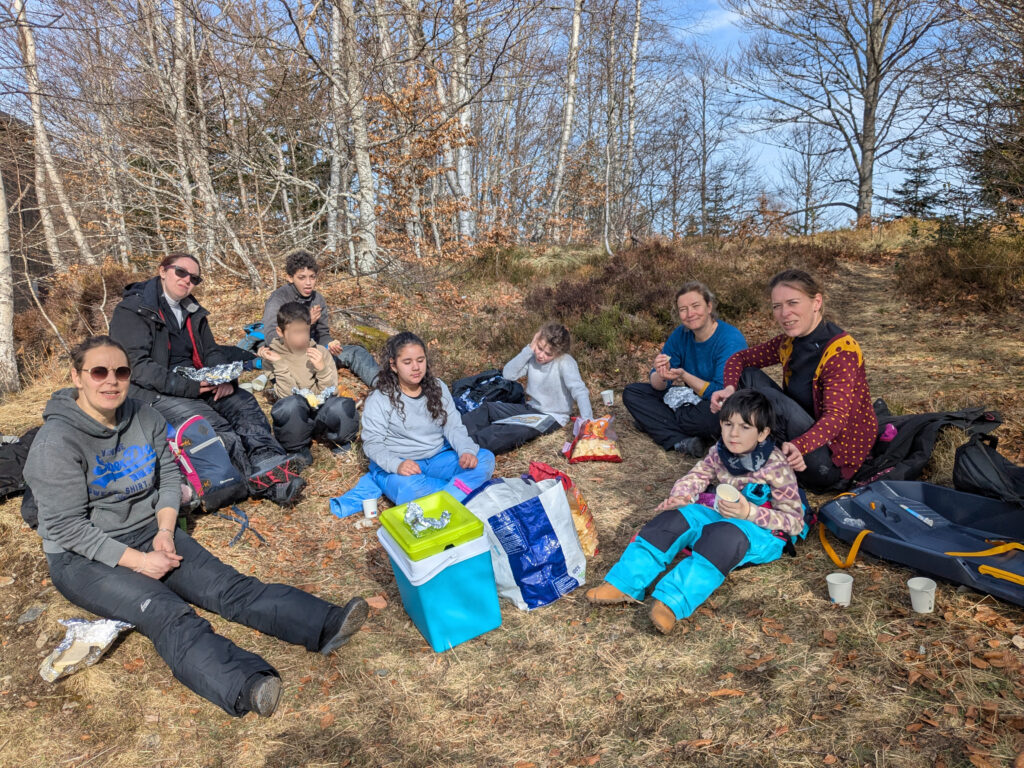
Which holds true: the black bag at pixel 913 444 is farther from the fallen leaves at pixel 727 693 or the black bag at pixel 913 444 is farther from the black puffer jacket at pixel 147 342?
the black puffer jacket at pixel 147 342

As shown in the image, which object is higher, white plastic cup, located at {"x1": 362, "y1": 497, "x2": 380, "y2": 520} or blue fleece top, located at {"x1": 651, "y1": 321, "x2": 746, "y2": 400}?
blue fleece top, located at {"x1": 651, "y1": 321, "x2": 746, "y2": 400}

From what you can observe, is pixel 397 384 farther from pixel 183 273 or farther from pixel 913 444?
pixel 913 444

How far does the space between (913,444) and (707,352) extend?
64.7 inches

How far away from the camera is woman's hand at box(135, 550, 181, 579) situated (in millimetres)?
2881

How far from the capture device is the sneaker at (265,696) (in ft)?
8.03

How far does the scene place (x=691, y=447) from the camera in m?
5.01

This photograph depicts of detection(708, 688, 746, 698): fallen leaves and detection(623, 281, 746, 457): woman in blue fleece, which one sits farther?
detection(623, 281, 746, 457): woman in blue fleece

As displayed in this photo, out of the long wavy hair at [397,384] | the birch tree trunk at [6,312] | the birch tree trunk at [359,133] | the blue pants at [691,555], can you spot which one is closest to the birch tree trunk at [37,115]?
the birch tree trunk at [6,312]

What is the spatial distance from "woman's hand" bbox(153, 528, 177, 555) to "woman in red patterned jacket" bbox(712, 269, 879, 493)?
11.5 ft

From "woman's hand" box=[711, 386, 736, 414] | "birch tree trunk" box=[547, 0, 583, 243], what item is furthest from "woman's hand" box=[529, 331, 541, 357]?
"birch tree trunk" box=[547, 0, 583, 243]

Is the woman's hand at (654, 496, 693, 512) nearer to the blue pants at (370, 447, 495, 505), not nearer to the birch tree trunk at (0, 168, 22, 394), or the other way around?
the blue pants at (370, 447, 495, 505)

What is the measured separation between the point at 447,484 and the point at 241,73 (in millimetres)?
7735

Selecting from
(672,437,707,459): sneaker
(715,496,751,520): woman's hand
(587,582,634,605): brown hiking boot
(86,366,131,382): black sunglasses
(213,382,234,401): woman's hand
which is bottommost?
(587,582,634,605): brown hiking boot

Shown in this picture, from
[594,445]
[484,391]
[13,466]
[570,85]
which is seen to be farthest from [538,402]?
[570,85]
